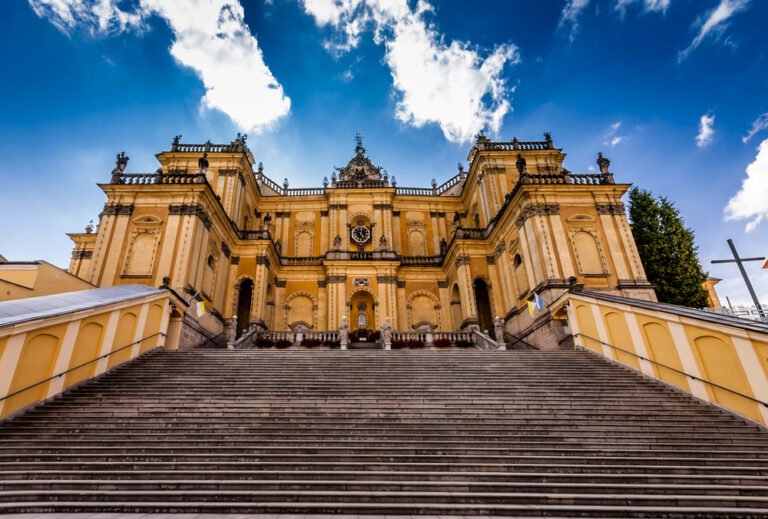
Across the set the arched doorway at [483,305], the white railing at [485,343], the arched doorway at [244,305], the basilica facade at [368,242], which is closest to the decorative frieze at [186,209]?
the basilica facade at [368,242]

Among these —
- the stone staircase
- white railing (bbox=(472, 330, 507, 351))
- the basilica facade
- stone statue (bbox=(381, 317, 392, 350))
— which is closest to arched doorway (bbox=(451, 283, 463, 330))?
the basilica facade

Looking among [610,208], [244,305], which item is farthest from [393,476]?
[244,305]

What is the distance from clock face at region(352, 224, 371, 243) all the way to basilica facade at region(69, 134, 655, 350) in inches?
4.8

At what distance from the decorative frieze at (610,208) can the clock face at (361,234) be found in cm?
1683

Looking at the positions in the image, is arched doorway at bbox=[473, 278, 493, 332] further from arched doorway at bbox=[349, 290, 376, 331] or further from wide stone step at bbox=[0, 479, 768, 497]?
wide stone step at bbox=[0, 479, 768, 497]

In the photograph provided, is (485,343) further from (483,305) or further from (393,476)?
(393,476)

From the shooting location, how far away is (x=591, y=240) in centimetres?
2020

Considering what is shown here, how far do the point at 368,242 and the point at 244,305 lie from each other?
429 inches

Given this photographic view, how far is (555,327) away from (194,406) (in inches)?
592

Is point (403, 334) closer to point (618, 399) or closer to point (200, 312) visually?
point (200, 312)

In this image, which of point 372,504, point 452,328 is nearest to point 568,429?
point 372,504

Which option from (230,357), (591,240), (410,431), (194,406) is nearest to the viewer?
(410,431)

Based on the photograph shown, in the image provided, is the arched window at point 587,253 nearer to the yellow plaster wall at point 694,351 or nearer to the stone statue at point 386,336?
the yellow plaster wall at point 694,351

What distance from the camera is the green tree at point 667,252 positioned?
2267 centimetres
